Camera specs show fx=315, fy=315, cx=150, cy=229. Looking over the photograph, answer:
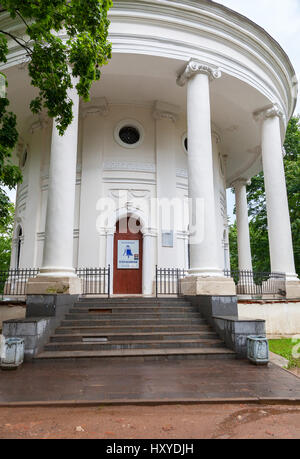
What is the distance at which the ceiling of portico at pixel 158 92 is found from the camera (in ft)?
37.4

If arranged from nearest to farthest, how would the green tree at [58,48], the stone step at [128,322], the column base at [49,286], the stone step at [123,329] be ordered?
the green tree at [58,48] < the stone step at [123,329] < the stone step at [128,322] < the column base at [49,286]

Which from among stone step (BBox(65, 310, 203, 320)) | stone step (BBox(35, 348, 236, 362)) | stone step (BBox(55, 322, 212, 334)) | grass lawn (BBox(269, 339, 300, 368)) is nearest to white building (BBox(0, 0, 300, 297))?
stone step (BBox(65, 310, 203, 320))

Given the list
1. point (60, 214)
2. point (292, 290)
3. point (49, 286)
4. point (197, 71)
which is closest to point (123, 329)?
point (49, 286)

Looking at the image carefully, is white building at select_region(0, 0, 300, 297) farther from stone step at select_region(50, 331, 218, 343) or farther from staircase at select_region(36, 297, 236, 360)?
→ stone step at select_region(50, 331, 218, 343)

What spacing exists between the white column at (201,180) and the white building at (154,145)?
4 cm

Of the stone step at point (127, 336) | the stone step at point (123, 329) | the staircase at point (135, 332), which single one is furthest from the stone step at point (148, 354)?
the stone step at point (123, 329)

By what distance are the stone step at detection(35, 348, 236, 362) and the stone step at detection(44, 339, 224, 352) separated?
0.20m

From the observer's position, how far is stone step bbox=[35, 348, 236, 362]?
263 inches

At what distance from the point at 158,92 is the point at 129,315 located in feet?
32.1

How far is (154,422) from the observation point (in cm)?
365

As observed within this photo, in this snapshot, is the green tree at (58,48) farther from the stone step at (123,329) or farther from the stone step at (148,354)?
the stone step at (123,329)

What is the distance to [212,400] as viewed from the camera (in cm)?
430

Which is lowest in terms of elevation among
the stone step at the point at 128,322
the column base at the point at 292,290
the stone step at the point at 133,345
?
the stone step at the point at 133,345
